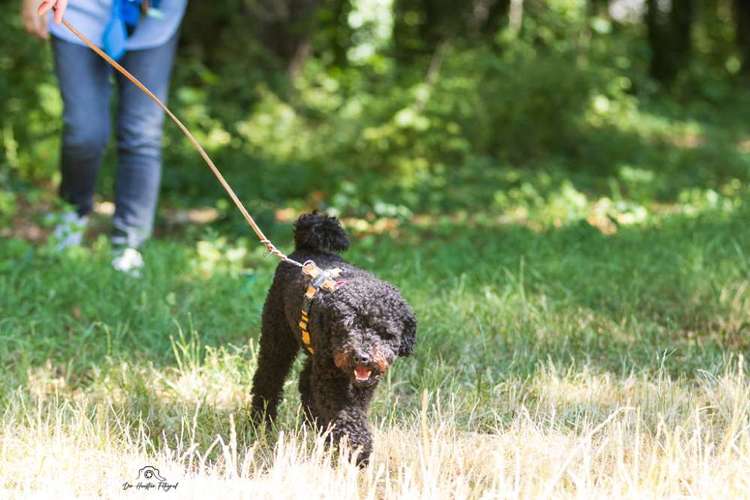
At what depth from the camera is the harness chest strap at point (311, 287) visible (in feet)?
8.44

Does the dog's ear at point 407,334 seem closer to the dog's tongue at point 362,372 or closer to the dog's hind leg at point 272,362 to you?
the dog's tongue at point 362,372

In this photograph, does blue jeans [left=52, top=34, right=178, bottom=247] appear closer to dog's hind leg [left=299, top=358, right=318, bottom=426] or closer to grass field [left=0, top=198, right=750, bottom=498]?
grass field [left=0, top=198, right=750, bottom=498]

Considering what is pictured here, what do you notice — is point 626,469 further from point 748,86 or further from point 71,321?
point 748,86

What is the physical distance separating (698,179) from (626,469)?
6.43 metres

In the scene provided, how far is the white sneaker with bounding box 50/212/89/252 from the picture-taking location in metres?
4.81

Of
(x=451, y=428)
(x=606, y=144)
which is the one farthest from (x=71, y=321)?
(x=606, y=144)

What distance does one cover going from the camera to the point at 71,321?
4062mm

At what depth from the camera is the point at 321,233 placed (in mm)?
2982

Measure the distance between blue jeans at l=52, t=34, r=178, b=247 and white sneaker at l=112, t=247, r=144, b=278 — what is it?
4.3 inches

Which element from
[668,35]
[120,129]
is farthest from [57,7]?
[668,35]

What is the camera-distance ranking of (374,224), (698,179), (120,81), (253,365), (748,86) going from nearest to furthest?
(253,365) → (120,81) → (374,224) → (698,179) → (748,86)

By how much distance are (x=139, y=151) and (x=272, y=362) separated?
218cm

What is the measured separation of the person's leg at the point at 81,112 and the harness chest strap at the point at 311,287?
2430 millimetres

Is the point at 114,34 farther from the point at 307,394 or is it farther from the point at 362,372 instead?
the point at 362,372
